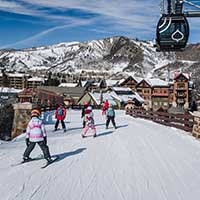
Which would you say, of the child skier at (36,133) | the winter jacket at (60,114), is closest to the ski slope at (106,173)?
the child skier at (36,133)

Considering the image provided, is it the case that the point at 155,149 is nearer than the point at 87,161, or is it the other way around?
the point at 87,161

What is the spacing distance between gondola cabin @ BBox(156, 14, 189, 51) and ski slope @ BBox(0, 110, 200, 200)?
367cm

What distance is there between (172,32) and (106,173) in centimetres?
662

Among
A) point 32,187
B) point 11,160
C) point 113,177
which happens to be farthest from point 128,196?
point 11,160

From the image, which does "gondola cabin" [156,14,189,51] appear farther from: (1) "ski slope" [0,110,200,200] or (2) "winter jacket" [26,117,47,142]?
(2) "winter jacket" [26,117,47,142]

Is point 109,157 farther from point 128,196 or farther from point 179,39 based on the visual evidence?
point 179,39

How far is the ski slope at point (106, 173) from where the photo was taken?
6.00 metres

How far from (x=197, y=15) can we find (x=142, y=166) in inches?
211

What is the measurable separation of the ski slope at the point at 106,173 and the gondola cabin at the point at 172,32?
3.67m

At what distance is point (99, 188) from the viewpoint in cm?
629

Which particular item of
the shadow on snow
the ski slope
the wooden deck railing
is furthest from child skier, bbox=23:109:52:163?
the wooden deck railing

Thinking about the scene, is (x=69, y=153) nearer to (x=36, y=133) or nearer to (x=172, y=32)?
(x=36, y=133)

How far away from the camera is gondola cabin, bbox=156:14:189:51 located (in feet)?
38.1

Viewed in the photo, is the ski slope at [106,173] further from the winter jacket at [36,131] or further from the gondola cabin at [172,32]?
the gondola cabin at [172,32]
